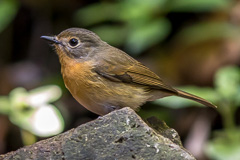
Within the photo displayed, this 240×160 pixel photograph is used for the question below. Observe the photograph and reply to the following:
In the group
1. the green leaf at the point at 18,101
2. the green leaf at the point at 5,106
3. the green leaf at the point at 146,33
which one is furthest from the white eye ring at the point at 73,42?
the green leaf at the point at 146,33

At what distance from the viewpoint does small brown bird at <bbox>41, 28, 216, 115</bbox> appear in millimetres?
4043

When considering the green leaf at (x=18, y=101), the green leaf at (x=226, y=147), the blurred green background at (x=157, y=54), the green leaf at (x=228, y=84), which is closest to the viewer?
the green leaf at (x=18, y=101)

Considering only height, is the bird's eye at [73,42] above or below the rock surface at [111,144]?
above

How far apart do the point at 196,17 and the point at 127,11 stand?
1528mm

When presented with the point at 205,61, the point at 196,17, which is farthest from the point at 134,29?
the point at 196,17

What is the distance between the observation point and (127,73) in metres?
4.38

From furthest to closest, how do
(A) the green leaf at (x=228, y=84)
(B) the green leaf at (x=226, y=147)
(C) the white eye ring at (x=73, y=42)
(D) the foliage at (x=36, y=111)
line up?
(A) the green leaf at (x=228, y=84)
(B) the green leaf at (x=226, y=147)
(D) the foliage at (x=36, y=111)
(C) the white eye ring at (x=73, y=42)

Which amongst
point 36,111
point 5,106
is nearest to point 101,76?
point 36,111

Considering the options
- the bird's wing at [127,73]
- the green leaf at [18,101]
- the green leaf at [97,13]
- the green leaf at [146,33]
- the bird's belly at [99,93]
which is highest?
the green leaf at [97,13]

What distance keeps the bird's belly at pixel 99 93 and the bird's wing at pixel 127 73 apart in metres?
0.07

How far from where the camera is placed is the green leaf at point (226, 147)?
498 cm

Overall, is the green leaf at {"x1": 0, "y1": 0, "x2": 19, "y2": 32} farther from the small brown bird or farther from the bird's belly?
the bird's belly

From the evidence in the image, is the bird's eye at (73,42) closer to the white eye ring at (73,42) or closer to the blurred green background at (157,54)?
the white eye ring at (73,42)

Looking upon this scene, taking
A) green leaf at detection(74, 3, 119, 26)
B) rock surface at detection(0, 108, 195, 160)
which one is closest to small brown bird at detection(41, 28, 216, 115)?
rock surface at detection(0, 108, 195, 160)
